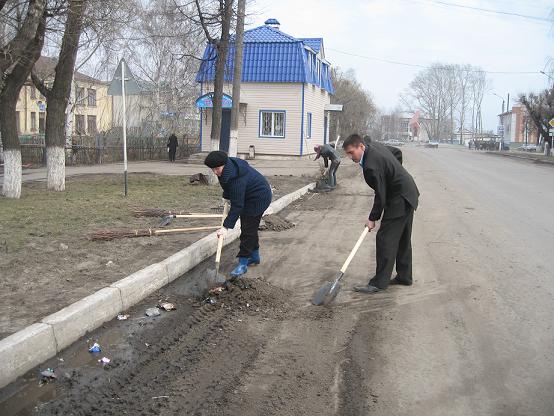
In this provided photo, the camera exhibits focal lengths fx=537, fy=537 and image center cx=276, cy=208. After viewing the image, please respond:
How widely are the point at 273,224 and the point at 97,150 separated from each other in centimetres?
1622

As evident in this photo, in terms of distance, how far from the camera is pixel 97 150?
76.0 ft

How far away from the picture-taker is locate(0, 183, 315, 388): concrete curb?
366 centimetres

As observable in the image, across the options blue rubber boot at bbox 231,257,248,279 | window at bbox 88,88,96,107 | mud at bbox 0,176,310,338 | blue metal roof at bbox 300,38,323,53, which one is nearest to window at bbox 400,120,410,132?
window at bbox 88,88,96,107

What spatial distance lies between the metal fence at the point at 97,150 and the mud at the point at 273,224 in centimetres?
1499

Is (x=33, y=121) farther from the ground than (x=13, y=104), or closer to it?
farther from the ground

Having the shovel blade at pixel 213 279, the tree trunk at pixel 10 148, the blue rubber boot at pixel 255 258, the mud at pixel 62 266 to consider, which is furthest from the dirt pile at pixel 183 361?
the tree trunk at pixel 10 148

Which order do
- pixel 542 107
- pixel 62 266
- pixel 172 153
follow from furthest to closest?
pixel 542 107 → pixel 172 153 → pixel 62 266

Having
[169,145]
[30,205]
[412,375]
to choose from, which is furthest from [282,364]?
[169,145]

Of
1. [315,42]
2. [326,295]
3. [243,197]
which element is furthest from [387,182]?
[315,42]

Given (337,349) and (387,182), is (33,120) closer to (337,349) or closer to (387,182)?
(387,182)

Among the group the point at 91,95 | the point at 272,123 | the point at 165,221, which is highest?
the point at 91,95

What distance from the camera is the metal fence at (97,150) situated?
70.1 feet

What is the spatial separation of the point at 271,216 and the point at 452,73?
104 metres

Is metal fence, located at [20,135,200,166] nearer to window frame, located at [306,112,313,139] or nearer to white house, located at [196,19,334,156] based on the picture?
white house, located at [196,19,334,156]
